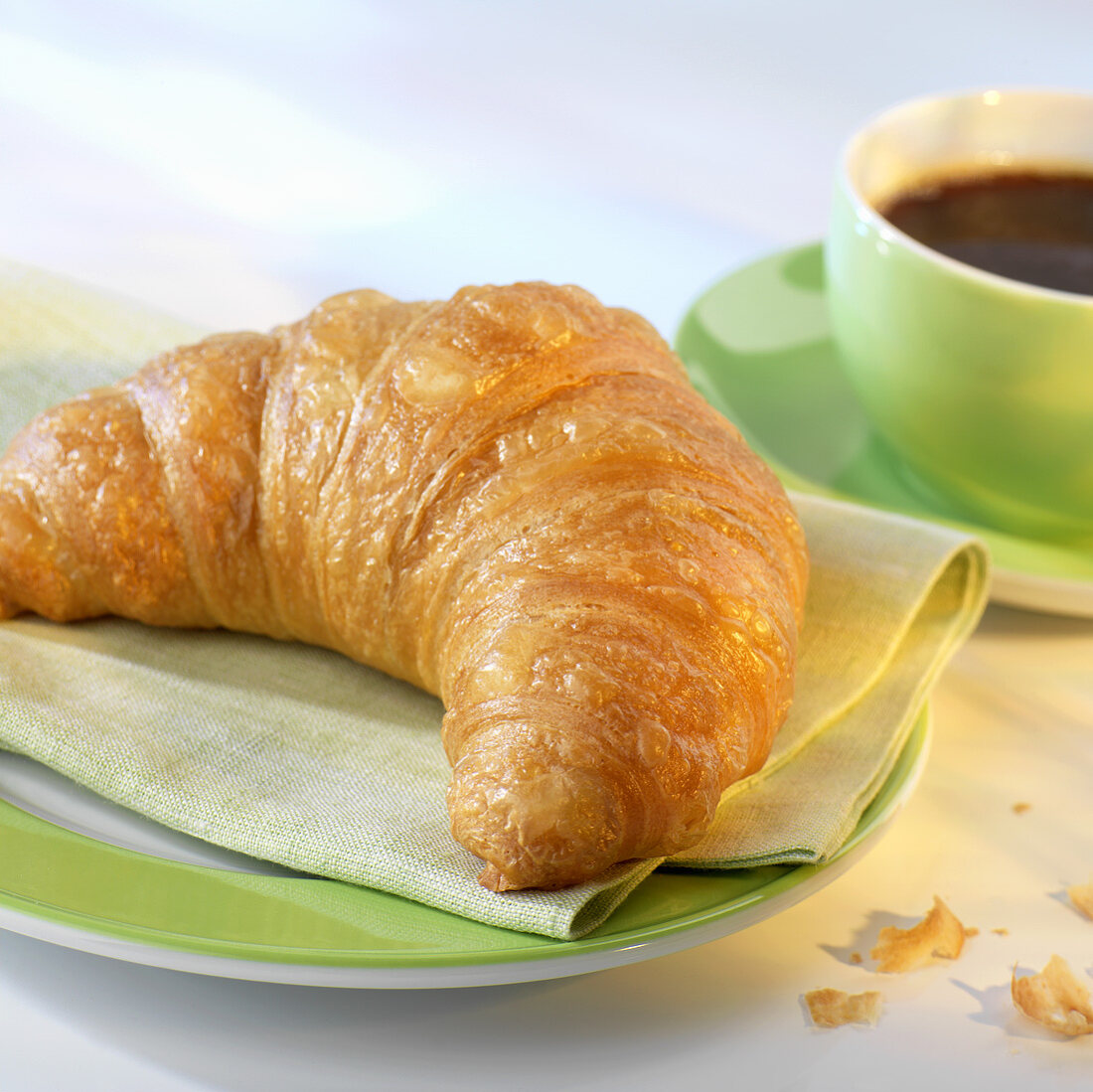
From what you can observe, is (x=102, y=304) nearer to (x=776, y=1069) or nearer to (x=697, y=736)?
(x=697, y=736)

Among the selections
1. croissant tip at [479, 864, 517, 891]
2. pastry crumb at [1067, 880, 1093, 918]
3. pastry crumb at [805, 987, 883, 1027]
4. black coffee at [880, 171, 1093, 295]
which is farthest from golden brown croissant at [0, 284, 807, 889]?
black coffee at [880, 171, 1093, 295]

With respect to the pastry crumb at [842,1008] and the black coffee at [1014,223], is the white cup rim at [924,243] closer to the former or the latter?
the black coffee at [1014,223]

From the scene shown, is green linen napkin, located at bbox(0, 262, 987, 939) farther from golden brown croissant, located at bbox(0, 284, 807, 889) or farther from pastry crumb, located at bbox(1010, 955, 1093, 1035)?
pastry crumb, located at bbox(1010, 955, 1093, 1035)

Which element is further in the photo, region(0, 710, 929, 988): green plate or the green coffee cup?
the green coffee cup

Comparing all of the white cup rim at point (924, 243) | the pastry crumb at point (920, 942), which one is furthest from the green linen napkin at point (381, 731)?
the white cup rim at point (924, 243)

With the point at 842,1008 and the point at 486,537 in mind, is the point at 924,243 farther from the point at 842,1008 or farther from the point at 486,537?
the point at 842,1008

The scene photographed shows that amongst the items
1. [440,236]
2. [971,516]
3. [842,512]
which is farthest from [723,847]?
[440,236]

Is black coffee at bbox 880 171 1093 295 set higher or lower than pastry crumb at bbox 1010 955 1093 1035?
higher
